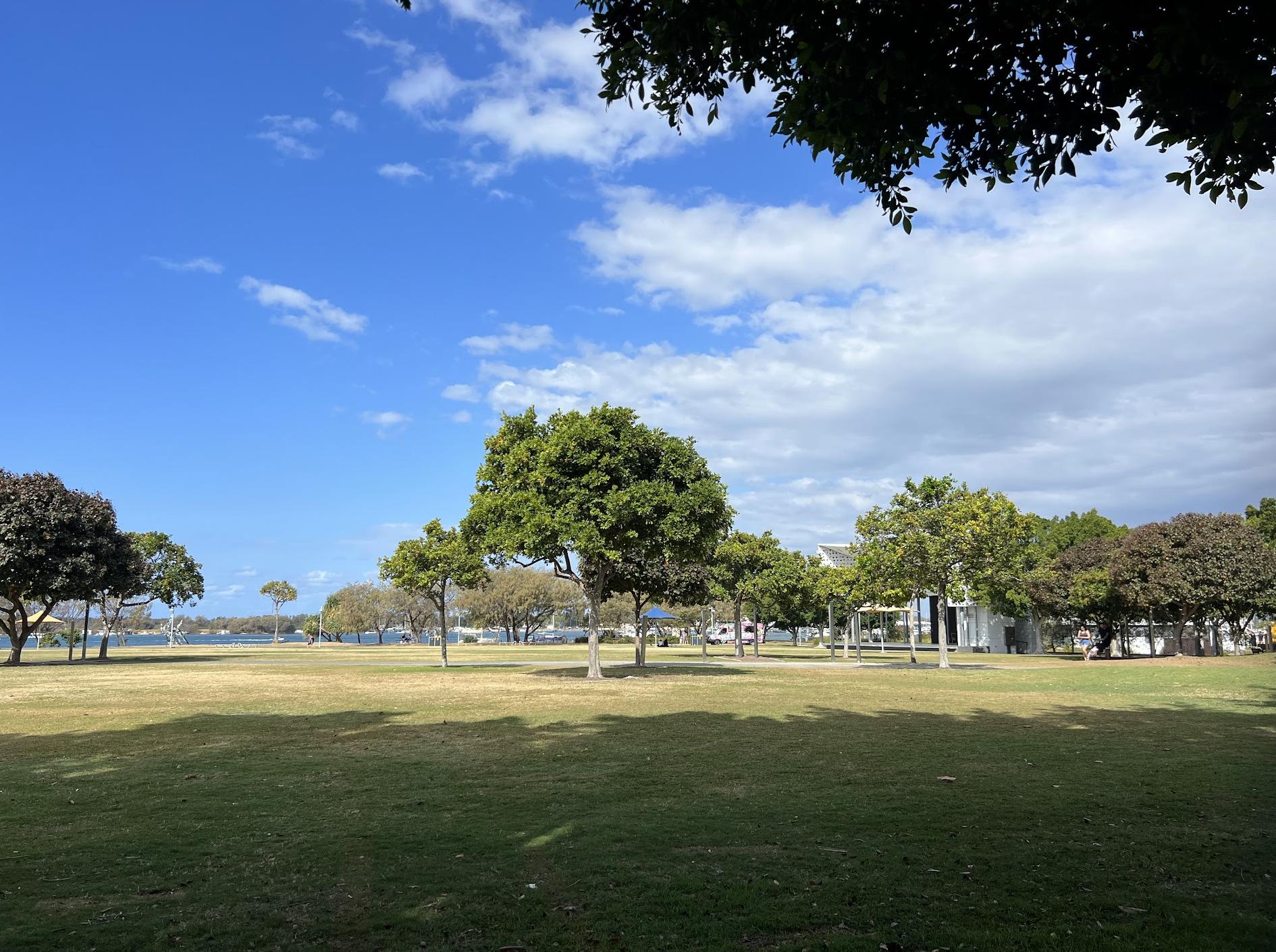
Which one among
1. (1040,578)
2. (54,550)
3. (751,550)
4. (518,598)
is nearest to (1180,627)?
(1040,578)

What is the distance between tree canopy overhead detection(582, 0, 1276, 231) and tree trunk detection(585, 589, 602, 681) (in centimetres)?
2276

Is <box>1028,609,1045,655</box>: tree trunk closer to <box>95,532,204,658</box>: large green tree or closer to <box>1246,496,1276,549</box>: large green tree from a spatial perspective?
<box>1246,496,1276,549</box>: large green tree

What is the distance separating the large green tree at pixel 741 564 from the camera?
165 feet

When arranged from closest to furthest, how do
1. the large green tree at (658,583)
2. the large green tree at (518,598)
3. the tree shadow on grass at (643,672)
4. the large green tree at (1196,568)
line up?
the tree shadow on grass at (643,672) < the large green tree at (658,583) < the large green tree at (1196,568) < the large green tree at (518,598)

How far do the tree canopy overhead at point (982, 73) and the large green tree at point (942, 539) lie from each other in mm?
28496

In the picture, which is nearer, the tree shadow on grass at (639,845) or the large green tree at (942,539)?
the tree shadow on grass at (639,845)

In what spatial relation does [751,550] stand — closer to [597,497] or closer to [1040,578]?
[1040,578]

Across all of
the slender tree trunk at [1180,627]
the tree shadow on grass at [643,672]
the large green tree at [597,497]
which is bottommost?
the tree shadow on grass at [643,672]

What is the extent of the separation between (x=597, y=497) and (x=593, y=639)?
5880mm

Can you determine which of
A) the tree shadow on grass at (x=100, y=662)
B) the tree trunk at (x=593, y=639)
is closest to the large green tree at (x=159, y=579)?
the tree shadow on grass at (x=100, y=662)

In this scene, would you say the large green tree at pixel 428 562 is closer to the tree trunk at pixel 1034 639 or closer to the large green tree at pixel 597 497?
the large green tree at pixel 597 497

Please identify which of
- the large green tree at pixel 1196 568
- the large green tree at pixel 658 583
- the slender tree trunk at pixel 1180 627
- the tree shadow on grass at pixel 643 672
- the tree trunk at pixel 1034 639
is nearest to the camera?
the tree shadow on grass at pixel 643 672

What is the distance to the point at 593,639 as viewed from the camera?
28703mm

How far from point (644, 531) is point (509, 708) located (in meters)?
9.53
